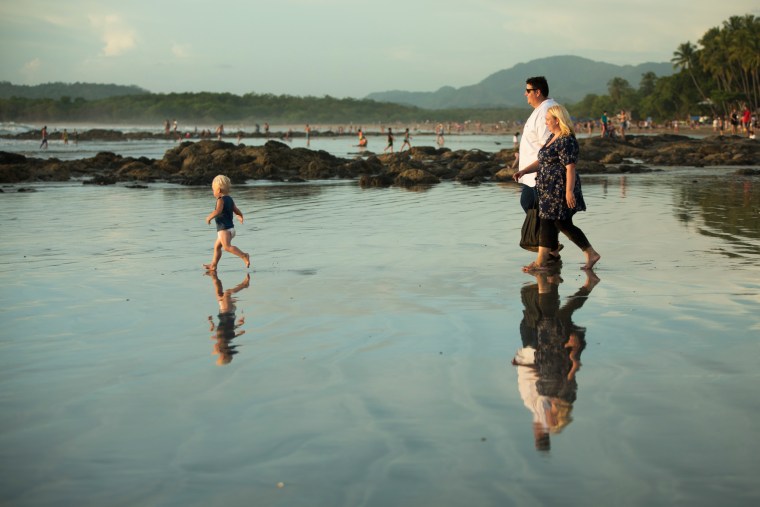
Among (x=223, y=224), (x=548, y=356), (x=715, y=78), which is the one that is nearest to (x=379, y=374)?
(x=548, y=356)

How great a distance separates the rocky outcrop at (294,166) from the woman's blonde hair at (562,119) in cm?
1591

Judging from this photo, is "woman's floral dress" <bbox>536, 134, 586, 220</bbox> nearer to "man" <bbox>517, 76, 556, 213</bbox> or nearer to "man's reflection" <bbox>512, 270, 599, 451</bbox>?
"man" <bbox>517, 76, 556, 213</bbox>

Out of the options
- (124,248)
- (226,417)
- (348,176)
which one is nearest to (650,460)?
(226,417)

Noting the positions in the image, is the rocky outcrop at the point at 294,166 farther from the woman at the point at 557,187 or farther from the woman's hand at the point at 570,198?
the woman's hand at the point at 570,198

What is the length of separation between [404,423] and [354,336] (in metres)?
2.13

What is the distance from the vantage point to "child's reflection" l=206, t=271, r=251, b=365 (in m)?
6.22

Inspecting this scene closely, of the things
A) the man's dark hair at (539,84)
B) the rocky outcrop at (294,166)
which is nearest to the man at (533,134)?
the man's dark hair at (539,84)

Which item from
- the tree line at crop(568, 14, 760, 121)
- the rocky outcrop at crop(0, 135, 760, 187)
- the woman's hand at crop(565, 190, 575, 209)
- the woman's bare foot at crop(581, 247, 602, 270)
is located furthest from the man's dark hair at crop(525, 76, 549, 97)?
the tree line at crop(568, 14, 760, 121)

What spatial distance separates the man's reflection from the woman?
0.86 meters

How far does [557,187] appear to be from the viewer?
30.9ft

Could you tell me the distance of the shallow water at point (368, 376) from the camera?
3852 mm

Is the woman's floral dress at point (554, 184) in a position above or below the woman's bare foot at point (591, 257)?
above

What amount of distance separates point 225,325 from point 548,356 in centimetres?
261

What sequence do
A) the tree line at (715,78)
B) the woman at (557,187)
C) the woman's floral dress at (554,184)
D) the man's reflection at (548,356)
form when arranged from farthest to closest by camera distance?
the tree line at (715,78) < the woman's floral dress at (554,184) < the woman at (557,187) < the man's reflection at (548,356)
